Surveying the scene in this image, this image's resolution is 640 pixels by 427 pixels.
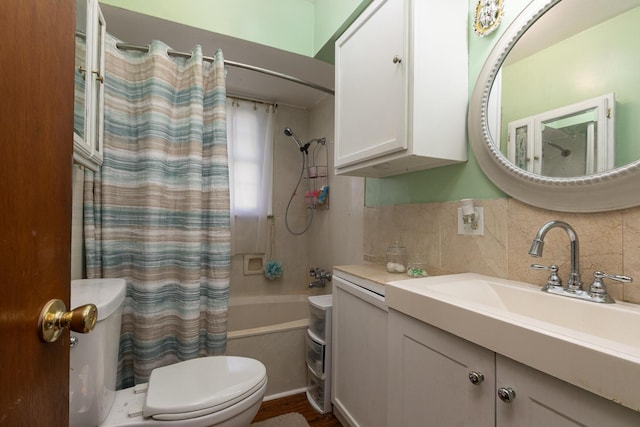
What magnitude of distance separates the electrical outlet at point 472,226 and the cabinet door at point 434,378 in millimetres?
505

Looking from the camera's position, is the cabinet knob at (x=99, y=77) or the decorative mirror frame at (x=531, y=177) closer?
the decorative mirror frame at (x=531, y=177)

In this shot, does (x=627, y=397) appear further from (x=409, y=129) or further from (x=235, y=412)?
(x=235, y=412)

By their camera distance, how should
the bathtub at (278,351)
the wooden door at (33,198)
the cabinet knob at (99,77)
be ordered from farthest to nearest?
the bathtub at (278,351) < the cabinet knob at (99,77) < the wooden door at (33,198)

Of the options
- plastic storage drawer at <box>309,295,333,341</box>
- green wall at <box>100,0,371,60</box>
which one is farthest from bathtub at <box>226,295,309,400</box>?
green wall at <box>100,0,371,60</box>

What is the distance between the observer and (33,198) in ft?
1.30

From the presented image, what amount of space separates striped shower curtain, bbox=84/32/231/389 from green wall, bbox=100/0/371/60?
235mm

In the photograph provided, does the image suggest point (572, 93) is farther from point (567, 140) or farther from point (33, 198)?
point (33, 198)

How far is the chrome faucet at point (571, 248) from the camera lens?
0.78 m

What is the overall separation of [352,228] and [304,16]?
145 cm

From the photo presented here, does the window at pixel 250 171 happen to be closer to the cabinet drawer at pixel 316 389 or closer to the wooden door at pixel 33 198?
the cabinet drawer at pixel 316 389

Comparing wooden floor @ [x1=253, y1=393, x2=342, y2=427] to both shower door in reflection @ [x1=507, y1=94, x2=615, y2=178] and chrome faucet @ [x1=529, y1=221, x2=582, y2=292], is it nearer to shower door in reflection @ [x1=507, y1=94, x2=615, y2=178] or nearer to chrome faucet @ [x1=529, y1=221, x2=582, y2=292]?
chrome faucet @ [x1=529, y1=221, x2=582, y2=292]

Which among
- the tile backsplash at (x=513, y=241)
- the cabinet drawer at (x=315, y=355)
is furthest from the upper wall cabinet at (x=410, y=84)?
the cabinet drawer at (x=315, y=355)

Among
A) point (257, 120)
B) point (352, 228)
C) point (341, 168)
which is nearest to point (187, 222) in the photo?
point (341, 168)

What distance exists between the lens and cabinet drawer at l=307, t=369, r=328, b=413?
5.16 ft
